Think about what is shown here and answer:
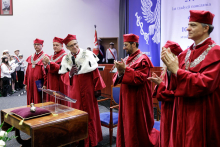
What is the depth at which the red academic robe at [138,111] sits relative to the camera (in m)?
2.76

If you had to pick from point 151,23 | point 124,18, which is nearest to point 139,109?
point 151,23

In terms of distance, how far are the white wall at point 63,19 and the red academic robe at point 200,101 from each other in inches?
360

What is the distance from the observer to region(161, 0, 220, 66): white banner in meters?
4.77

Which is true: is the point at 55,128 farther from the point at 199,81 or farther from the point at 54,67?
the point at 54,67

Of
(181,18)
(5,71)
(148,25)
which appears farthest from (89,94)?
(5,71)

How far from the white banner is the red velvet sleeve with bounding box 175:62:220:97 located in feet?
11.7

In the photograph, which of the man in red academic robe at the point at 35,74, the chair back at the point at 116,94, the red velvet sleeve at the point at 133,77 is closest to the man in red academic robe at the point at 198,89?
the red velvet sleeve at the point at 133,77

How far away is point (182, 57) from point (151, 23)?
5334mm

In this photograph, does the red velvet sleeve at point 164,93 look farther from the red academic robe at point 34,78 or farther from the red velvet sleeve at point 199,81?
the red academic robe at point 34,78

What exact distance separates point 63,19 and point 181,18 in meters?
6.93

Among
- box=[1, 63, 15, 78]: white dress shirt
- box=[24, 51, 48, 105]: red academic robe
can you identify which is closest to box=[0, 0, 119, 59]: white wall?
box=[1, 63, 15, 78]: white dress shirt

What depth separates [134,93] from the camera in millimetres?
2814

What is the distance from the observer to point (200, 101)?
1.76 metres

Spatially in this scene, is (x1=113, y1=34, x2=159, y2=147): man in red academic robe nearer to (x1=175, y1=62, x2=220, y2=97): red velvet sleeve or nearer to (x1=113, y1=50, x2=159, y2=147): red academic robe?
(x1=113, y1=50, x2=159, y2=147): red academic robe
